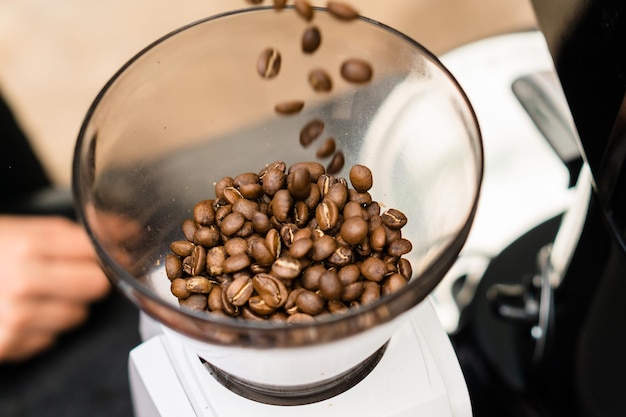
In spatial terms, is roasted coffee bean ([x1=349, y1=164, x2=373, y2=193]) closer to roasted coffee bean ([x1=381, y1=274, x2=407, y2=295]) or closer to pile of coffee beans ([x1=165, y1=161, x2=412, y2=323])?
pile of coffee beans ([x1=165, y1=161, x2=412, y2=323])

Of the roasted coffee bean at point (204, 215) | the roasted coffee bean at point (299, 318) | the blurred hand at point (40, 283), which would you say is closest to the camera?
the roasted coffee bean at point (299, 318)

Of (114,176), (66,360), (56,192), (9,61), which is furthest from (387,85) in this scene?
(9,61)

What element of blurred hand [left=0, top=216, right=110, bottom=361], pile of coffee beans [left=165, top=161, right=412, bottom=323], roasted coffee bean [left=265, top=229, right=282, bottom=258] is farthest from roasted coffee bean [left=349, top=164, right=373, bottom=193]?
blurred hand [left=0, top=216, right=110, bottom=361]

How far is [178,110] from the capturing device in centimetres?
71

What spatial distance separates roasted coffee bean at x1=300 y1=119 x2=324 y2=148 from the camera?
72cm

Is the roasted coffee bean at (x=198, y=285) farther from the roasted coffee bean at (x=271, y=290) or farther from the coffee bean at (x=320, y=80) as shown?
the coffee bean at (x=320, y=80)

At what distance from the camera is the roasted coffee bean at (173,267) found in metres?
0.65

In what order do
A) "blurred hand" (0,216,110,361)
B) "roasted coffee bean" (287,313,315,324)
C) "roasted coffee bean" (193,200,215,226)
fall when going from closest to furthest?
"roasted coffee bean" (287,313,315,324) → "roasted coffee bean" (193,200,215,226) → "blurred hand" (0,216,110,361)

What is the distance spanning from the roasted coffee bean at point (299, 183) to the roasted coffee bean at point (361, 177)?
0.16ft

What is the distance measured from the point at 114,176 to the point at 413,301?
1.01ft

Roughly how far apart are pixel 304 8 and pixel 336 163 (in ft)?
0.54

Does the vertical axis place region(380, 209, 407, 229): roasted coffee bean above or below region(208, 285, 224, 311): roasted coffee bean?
above

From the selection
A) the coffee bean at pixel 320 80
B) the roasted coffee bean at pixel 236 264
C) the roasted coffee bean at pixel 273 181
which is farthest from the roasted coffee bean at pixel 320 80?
the roasted coffee bean at pixel 236 264

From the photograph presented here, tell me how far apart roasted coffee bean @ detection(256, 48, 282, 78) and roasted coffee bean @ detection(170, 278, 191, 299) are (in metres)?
0.23
